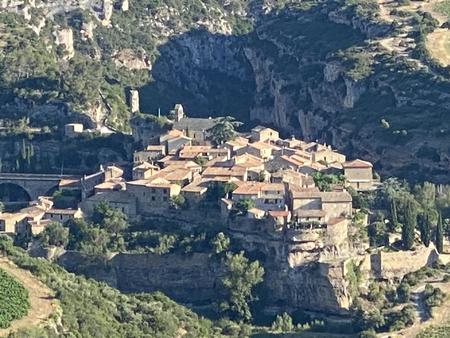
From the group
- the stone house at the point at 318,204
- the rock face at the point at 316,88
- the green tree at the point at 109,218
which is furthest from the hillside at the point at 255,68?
the green tree at the point at 109,218

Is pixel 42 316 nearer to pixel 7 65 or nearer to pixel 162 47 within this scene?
pixel 7 65

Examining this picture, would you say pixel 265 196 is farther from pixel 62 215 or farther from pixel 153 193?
pixel 62 215

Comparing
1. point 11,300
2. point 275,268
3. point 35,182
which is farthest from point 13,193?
point 11,300

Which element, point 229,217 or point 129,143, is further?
point 129,143

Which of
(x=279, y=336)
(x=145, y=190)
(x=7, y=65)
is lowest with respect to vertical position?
(x=279, y=336)

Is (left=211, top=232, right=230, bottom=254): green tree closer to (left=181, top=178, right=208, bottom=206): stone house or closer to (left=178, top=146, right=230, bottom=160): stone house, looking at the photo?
(left=181, top=178, right=208, bottom=206): stone house

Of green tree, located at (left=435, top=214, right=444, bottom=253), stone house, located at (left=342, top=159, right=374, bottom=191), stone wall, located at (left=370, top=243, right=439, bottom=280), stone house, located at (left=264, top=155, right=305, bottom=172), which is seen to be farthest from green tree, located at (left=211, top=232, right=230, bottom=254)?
green tree, located at (left=435, top=214, right=444, bottom=253)

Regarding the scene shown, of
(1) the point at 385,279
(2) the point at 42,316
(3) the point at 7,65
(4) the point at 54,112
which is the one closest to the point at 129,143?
(4) the point at 54,112
